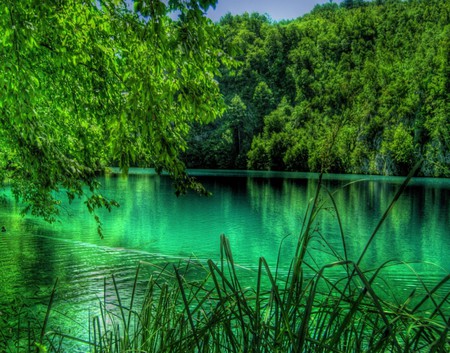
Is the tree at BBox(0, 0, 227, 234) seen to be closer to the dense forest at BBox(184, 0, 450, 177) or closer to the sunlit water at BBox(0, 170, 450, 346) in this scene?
the sunlit water at BBox(0, 170, 450, 346)

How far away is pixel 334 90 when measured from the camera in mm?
63906

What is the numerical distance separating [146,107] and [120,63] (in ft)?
11.2

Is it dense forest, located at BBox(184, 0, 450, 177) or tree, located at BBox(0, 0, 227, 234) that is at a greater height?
dense forest, located at BBox(184, 0, 450, 177)

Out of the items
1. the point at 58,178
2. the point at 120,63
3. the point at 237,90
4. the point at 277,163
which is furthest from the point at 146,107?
the point at 237,90

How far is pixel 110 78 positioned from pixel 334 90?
2456 inches

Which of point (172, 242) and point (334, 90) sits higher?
point (334, 90)

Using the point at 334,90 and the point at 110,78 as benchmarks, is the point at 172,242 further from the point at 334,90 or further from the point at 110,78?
the point at 334,90

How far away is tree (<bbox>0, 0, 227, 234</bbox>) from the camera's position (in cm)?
279

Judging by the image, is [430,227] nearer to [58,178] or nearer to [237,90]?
[58,178]

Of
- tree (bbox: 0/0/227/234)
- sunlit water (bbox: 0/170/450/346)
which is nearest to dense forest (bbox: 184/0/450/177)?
sunlit water (bbox: 0/170/450/346)

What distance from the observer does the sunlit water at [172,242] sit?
27.4 ft

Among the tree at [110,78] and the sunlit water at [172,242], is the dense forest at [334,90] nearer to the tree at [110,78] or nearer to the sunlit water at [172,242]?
the sunlit water at [172,242]

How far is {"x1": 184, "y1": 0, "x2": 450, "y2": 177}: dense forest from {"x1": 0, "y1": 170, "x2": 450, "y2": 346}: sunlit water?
41753 mm

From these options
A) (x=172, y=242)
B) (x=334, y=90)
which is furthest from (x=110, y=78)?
(x=334, y=90)
